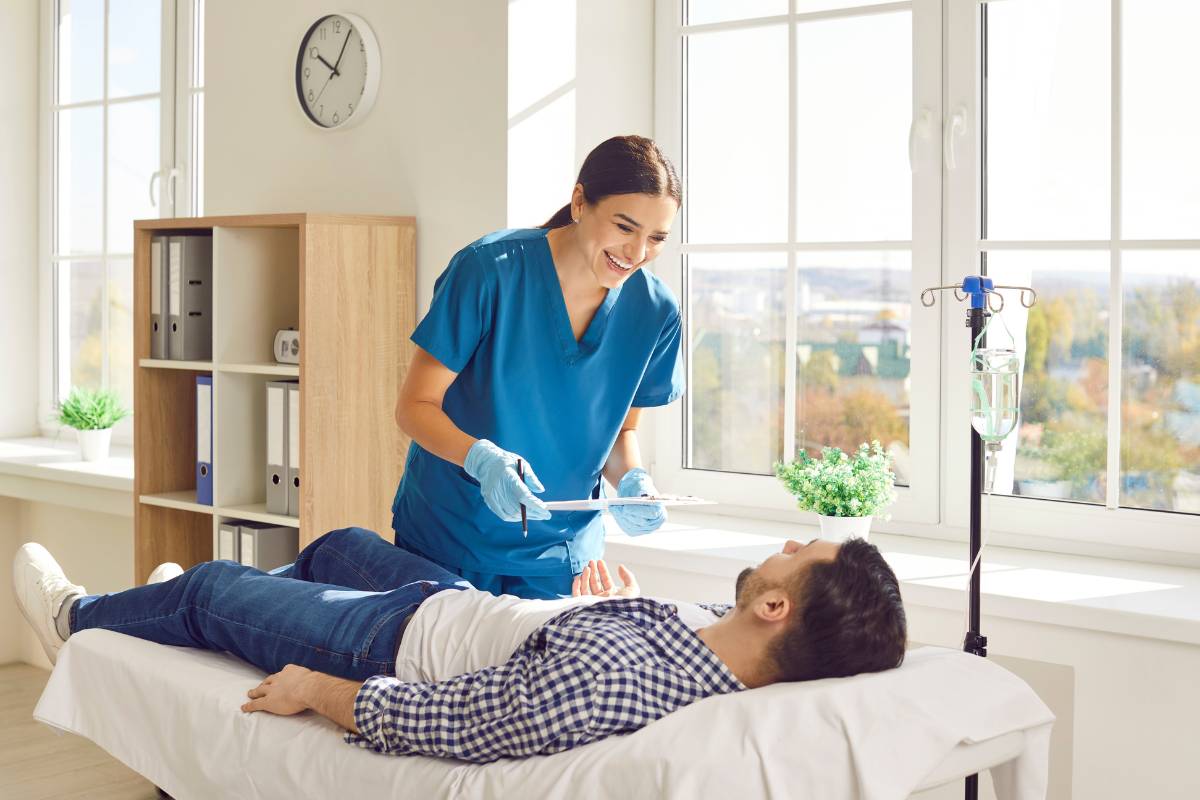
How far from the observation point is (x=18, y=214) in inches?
160

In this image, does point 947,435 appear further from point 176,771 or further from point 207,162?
point 207,162

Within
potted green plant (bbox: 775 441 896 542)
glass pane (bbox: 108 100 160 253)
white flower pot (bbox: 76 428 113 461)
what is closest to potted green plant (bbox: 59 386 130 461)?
white flower pot (bbox: 76 428 113 461)

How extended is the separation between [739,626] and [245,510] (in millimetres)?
1664

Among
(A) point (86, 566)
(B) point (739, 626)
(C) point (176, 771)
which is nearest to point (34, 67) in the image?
(A) point (86, 566)

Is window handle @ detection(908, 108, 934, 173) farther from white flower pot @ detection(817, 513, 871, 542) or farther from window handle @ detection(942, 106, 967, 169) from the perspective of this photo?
white flower pot @ detection(817, 513, 871, 542)

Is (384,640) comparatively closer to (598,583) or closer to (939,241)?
(598,583)

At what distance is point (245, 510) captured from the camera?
2863 millimetres

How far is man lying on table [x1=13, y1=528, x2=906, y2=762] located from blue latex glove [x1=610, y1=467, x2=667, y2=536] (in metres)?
0.19

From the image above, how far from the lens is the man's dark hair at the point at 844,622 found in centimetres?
145

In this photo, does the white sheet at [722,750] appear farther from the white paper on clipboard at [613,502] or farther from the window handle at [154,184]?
the window handle at [154,184]

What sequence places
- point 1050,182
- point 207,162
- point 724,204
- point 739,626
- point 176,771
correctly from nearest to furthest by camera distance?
point 739,626, point 176,771, point 1050,182, point 724,204, point 207,162

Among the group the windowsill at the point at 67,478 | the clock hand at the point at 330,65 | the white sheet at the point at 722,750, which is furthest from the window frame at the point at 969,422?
the windowsill at the point at 67,478

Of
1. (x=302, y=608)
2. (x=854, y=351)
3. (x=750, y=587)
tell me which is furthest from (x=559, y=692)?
(x=854, y=351)

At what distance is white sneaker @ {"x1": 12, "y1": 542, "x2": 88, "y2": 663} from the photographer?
215 cm
